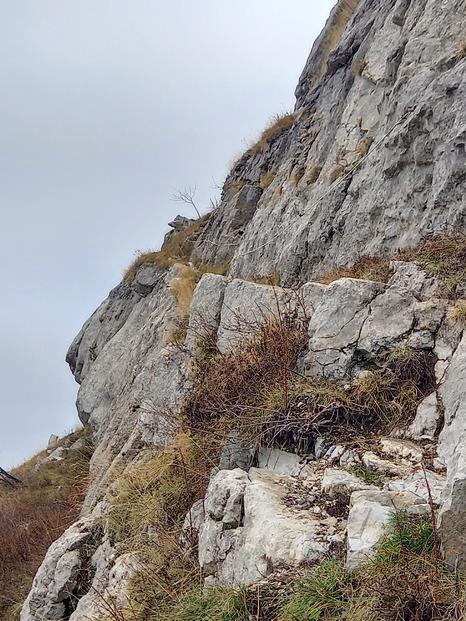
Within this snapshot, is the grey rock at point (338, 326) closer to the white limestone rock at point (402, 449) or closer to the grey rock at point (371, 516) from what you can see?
the white limestone rock at point (402, 449)

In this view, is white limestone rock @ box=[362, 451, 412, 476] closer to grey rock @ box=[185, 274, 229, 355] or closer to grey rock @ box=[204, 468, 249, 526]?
grey rock @ box=[204, 468, 249, 526]

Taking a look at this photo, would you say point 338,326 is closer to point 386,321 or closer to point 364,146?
point 386,321

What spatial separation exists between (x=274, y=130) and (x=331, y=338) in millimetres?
16714

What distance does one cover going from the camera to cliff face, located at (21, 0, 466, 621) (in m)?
4.38

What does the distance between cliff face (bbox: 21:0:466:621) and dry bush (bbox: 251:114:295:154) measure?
1955 mm

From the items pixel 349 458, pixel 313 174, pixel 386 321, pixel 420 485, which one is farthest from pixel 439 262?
pixel 313 174

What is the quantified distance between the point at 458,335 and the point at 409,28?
9.86 meters

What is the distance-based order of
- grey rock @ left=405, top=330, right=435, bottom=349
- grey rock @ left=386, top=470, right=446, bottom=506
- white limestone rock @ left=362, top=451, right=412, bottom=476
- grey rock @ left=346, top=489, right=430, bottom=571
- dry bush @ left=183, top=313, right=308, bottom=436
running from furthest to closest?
dry bush @ left=183, top=313, right=308, bottom=436 → grey rock @ left=405, top=330, right=435, bottom=349 → white limestone rock @ left=362, top=451, right=412, bottom=476 → grey rock @ left=386, top=470, right=446, bottom=506 → grey rock @ left=346, top=489, right=430, bottom=571

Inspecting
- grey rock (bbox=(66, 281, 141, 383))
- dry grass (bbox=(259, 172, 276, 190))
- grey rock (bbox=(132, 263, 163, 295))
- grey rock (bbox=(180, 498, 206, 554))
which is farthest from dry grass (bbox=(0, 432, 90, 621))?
dry grass (bbox=(259, 172, 276, 190))

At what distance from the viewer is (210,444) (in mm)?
6805

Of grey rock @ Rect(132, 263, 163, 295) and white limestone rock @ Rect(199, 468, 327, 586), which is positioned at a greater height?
grey rock @ Rect(132, 263, 163, 295)

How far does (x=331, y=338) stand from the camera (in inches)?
258

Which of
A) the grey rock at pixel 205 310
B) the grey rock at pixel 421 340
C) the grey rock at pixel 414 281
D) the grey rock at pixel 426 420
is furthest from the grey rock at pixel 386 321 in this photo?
the grey rock at pixel 205 310

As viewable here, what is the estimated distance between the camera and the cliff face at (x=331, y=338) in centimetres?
438
